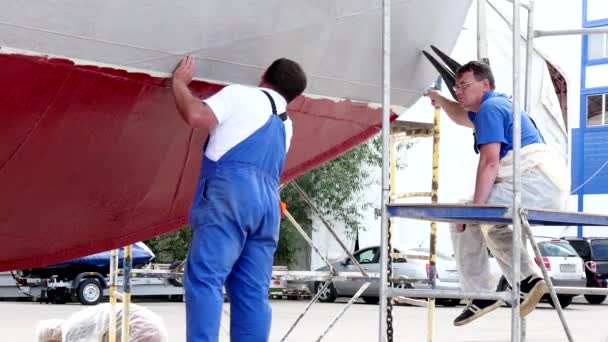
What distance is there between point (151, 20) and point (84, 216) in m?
1.25

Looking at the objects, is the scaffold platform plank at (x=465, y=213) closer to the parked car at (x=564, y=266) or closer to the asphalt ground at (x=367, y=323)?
the asphalt ground at (x=367, y=323)

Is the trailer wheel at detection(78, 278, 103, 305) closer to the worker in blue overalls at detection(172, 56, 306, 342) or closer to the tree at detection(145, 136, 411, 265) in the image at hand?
the tree at detection(145, 136, 411, 265)

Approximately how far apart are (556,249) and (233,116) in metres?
18.2

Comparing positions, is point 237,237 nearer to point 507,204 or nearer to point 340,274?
point 507,204

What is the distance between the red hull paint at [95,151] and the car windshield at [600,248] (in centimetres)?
1809

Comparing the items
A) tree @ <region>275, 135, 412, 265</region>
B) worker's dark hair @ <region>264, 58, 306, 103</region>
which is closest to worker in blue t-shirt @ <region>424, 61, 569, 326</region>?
worker's dark hair @ <region>264, 58, 306, 103</region>

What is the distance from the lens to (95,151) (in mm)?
4852

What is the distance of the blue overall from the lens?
426cm

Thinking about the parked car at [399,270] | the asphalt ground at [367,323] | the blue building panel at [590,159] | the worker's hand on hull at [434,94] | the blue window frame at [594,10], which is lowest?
the asphalt ground at [367,323]

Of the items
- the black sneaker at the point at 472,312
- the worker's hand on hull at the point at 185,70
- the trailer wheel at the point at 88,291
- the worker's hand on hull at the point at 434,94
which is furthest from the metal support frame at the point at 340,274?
the trailer wheel at the point at 88,291

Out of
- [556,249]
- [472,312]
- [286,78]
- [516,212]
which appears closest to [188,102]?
[286,78]

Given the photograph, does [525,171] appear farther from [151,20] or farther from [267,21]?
[151,20]

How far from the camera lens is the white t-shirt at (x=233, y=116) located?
440 cm

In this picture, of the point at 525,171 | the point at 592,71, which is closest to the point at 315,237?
the point at 592,71
